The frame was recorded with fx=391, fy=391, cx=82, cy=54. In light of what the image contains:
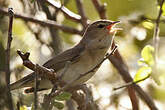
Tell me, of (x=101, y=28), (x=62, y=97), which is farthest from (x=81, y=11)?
(x=62, y=97)

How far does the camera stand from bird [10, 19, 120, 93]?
3646 mm

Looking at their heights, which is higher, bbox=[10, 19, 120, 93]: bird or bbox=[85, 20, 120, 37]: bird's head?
bbox=[85, 20, 120, 37]: bird's head

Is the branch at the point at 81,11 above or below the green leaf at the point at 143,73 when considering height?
above

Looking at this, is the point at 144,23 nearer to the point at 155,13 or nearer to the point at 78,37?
the point at 155,13

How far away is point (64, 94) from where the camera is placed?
8.33 ft

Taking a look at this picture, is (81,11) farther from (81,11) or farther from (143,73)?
(143,73)

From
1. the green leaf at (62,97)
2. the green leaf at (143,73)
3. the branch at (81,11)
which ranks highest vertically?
the branch at (81,11)

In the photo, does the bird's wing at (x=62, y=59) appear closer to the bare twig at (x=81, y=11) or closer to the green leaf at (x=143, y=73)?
the bare twig at (x=81, y=11)

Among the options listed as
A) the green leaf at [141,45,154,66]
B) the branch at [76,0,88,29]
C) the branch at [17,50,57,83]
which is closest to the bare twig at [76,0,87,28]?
the branch at [76,0,88,29]

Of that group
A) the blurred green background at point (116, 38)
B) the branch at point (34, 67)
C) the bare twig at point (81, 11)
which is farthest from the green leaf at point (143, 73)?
the bare twig at point (81, 11)

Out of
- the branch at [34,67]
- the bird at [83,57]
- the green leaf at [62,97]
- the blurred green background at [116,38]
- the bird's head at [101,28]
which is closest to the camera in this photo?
the branch at [34,67]

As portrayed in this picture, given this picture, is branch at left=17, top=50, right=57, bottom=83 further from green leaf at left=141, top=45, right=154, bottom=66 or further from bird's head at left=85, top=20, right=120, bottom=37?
bird's head at left=85, top=20, right=120, bottom=37

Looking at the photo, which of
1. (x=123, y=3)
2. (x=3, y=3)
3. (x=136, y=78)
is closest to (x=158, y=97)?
(x=123, y=3)

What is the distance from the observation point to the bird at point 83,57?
3646 mm
